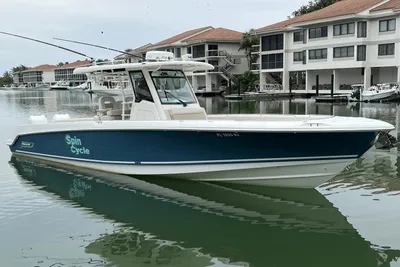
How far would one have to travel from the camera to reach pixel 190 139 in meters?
7.88

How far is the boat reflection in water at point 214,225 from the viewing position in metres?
5.63

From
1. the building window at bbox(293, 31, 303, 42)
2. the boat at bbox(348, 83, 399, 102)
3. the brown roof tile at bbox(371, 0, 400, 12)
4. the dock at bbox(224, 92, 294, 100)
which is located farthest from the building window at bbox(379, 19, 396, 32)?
the dock at bbox(224, 92, 294, 100)

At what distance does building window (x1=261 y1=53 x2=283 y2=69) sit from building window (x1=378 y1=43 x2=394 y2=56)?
11.3m

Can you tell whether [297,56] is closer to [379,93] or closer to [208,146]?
[379,93]

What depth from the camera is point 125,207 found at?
7.69 meters

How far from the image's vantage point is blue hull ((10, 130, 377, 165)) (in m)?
7.21

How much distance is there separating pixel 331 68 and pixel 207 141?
36501 millimetres

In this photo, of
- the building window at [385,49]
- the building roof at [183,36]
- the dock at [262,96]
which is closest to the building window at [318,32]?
the building window at [385,49]

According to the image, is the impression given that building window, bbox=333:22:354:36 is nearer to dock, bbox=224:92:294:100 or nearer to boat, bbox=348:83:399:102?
dock, bbox=224:92:294:100

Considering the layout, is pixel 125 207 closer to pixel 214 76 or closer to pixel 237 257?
pixel 237 257

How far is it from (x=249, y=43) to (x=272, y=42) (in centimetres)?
510

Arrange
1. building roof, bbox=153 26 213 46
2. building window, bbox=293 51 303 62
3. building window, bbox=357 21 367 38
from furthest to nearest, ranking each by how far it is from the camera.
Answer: building roof, bbox=153 26 213 46, building window, bbox=293 51 303 62, building window, bbox=357 21 367 38

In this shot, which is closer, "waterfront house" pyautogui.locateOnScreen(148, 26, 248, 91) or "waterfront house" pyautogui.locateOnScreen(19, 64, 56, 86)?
"waterfront house" pyautogui.locateOnScreen(148, 26, 248, 91)

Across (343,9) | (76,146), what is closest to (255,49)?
(343,9)
